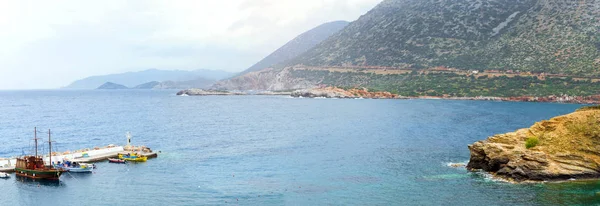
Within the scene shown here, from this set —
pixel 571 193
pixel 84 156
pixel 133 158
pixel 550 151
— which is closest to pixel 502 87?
pixel 550 151

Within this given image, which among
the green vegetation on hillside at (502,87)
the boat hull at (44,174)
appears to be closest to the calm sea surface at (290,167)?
the boat hull at (44,174)

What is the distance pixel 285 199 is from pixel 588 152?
107 feet

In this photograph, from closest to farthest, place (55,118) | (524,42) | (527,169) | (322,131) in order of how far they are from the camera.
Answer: (527,169)
(322,131)
(55,118)
(524,42)

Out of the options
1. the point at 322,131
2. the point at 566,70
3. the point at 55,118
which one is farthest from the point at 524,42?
the point at 55,118

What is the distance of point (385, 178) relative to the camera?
5669 centimetres

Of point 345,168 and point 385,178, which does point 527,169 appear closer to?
point 385,178

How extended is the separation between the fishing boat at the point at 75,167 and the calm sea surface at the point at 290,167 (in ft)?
4.12

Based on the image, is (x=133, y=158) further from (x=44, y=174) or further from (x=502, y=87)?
(x=502, y=87)

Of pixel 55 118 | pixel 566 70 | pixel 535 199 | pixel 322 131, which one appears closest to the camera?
pixel 535 199

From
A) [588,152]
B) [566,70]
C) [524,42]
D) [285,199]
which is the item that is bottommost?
[285,199]

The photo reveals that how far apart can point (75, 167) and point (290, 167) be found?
26400mm

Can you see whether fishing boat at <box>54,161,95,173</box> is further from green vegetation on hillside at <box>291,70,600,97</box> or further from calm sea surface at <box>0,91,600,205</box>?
green vegetation on hillside at <box>291,70,600,97</box>

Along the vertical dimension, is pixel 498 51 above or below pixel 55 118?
above

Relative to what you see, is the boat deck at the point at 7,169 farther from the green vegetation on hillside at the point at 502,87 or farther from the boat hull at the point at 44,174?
the green vegetation on hillside at the point at 502,87
